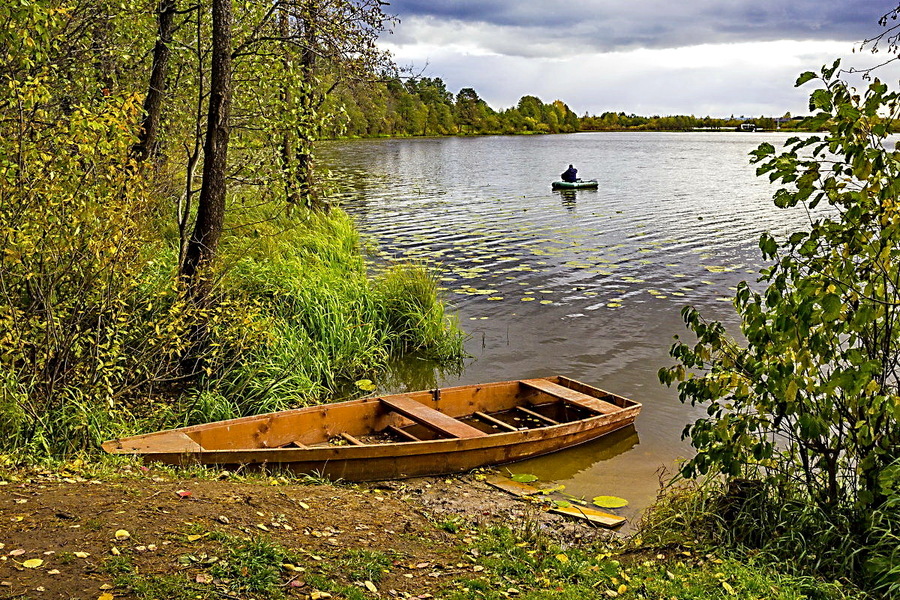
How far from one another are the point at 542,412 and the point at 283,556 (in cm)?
546

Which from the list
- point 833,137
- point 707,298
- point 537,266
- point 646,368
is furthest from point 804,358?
point 537,266

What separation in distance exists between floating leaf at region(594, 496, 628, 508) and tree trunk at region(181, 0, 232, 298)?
4.95 m

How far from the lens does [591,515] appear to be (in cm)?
692

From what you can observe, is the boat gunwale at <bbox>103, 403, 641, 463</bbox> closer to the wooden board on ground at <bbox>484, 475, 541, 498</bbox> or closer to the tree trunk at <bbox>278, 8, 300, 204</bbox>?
the wooden board on ground at <bbox>484, 475, 541, 498</bbox>

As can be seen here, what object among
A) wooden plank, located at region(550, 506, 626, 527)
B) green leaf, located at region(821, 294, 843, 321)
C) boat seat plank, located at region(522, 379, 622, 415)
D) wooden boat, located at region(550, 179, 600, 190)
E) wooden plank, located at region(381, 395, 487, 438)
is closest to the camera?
green leaf, located at region(821, 294, 843, 321)

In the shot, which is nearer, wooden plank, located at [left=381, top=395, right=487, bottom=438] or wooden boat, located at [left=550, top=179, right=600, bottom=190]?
wooden plank, located at [left=381, top=395, right=487, bottom=438]

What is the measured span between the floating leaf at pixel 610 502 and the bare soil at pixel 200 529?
672 mm

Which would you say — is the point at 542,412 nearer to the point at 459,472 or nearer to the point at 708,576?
the point at 459,472

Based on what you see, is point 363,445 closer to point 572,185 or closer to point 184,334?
Result: point 184,334

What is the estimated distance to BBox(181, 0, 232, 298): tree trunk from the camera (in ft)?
30.0

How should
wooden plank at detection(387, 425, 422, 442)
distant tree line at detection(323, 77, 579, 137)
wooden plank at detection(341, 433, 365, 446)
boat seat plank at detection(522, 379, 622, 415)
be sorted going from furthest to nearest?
distant tree line at detection(323, 77, 579, 137) → boat seat plank at detection(522, 379, 622, 415) → wooden plank at detection(387, 425, 422, 442) → wooden plank at detection(341, 433, 365, 446)

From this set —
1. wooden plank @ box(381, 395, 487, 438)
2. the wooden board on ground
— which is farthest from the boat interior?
the wooden board on ground

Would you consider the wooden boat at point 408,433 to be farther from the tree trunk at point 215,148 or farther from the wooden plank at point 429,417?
the tree trunk at point 215,148

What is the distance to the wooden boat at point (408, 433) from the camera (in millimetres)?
7059
